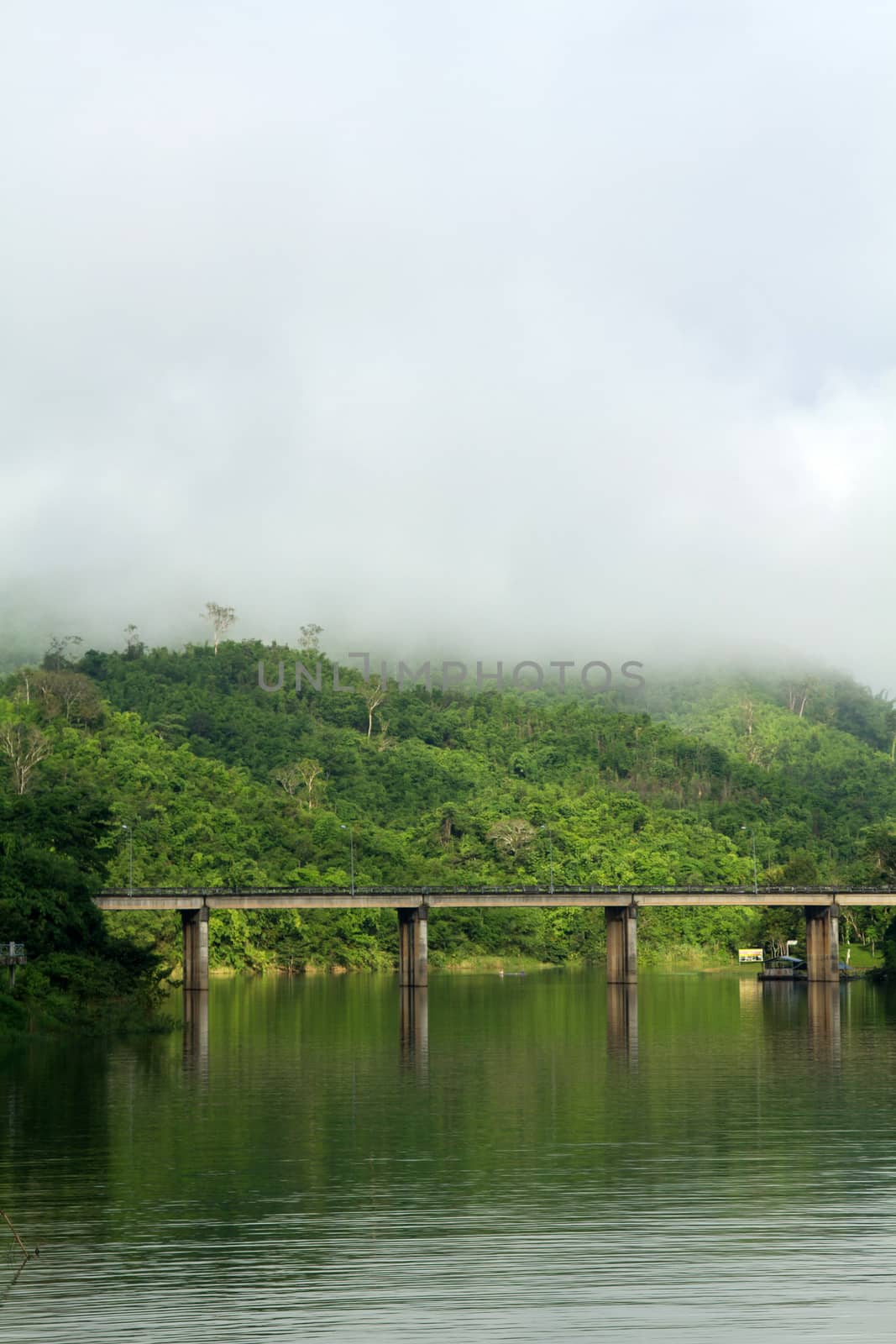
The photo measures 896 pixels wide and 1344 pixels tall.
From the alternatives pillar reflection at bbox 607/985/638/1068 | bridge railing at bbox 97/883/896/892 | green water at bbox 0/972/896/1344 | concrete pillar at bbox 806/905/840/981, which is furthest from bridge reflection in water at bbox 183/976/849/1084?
bridge railing at bbox 97/883/896/892

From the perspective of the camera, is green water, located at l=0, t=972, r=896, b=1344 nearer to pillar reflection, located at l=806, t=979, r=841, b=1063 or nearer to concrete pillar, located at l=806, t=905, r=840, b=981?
pillar reflection, located at l=806, t=979, r=841, b=1063

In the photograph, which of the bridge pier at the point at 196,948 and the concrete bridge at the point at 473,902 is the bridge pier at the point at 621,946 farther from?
the bridge pier at the point at 196,948

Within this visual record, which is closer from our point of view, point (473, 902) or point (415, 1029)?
point (415, 1029)

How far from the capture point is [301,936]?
184 meters

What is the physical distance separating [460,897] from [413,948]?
22.7ft

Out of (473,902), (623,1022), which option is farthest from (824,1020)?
(473,902)

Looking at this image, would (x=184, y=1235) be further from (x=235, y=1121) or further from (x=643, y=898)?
(x=643, y=898)

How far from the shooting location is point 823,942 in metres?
163

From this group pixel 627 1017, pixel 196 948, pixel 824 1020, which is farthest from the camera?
pixel 196 948

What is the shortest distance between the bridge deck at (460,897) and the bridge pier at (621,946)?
116 centimetres

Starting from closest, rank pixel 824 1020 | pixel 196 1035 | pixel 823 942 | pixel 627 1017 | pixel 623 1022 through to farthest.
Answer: pixel 196 1035 < pixel 623 1022 < pixel 824 1020 < pixel 627 1017 < pixel 823 942

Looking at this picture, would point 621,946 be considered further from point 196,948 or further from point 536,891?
point 196,948

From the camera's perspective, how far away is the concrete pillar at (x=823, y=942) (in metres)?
161

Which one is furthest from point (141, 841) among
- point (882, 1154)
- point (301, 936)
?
point (882, 1154)
